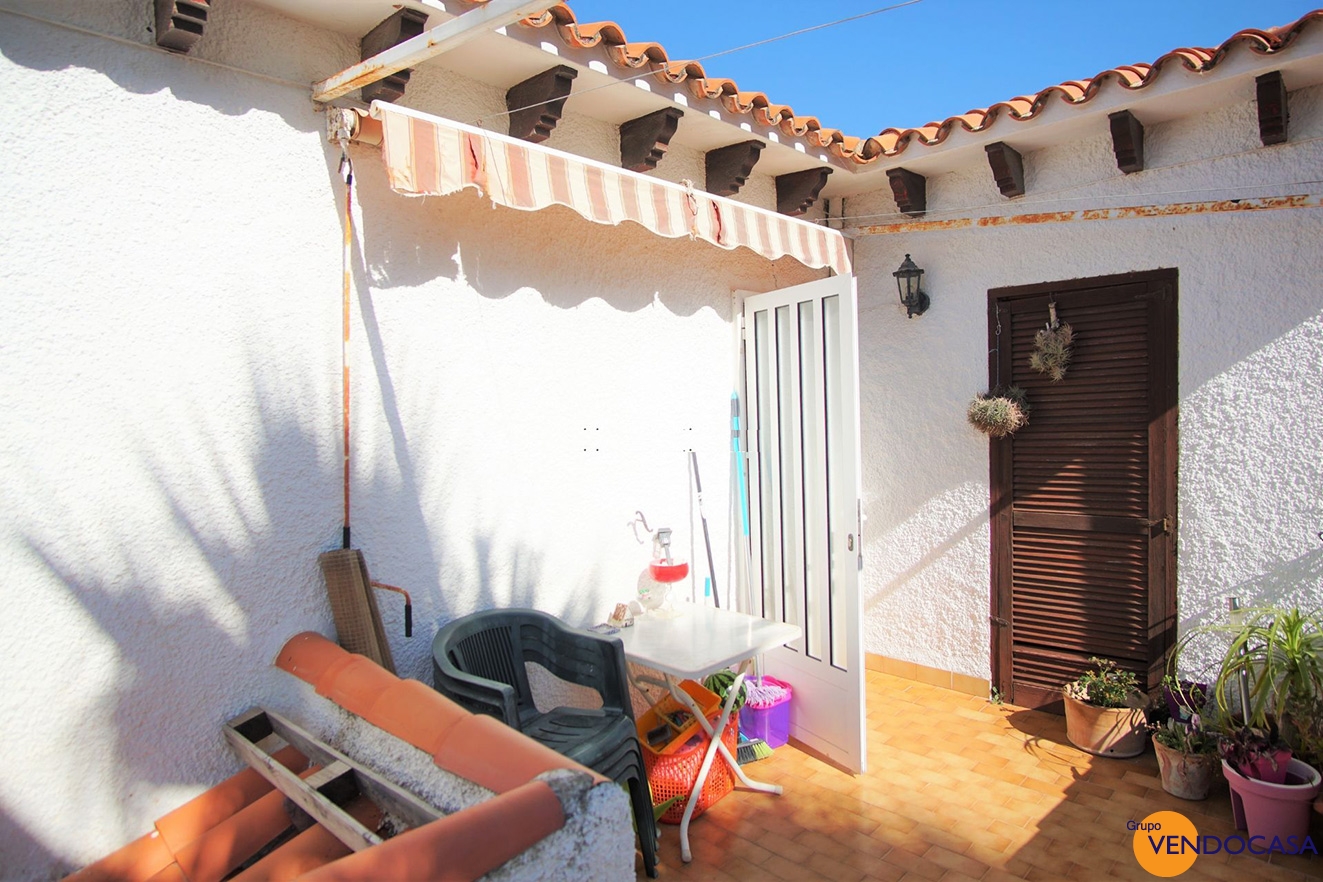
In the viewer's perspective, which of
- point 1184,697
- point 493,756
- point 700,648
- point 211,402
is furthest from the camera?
point 1184,697

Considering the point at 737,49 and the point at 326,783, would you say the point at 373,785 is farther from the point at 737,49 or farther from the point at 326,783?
the point at 737,49

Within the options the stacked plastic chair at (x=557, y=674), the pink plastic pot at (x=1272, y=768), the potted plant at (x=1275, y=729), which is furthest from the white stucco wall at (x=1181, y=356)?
the stacked plastic chair at (x=557, y=674)

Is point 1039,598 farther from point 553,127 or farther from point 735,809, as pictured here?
point 553,127

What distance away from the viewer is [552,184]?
422cm

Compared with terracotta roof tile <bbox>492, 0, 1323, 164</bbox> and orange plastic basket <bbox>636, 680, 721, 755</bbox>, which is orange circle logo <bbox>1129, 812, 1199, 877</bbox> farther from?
terracotta roof tile <bbox>492, 0, 1323, 164</bbox>

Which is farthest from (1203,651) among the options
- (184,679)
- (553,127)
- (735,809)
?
(184,679)

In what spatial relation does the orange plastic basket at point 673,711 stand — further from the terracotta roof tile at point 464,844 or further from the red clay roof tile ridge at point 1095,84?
the red clay roof tile ridge at point 1095,84

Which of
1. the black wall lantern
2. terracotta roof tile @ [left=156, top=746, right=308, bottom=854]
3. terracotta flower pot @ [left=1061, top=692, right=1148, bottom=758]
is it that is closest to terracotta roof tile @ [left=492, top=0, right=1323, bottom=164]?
the black wall lantern

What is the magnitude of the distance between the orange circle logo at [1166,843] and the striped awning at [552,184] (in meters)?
4.26

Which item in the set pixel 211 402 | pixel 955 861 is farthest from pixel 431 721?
pixel 955 861

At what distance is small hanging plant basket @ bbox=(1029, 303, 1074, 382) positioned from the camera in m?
5.85

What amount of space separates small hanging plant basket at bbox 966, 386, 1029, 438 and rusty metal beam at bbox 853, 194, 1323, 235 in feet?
4.39

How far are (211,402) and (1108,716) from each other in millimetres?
5893

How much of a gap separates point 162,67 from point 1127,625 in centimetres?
684
